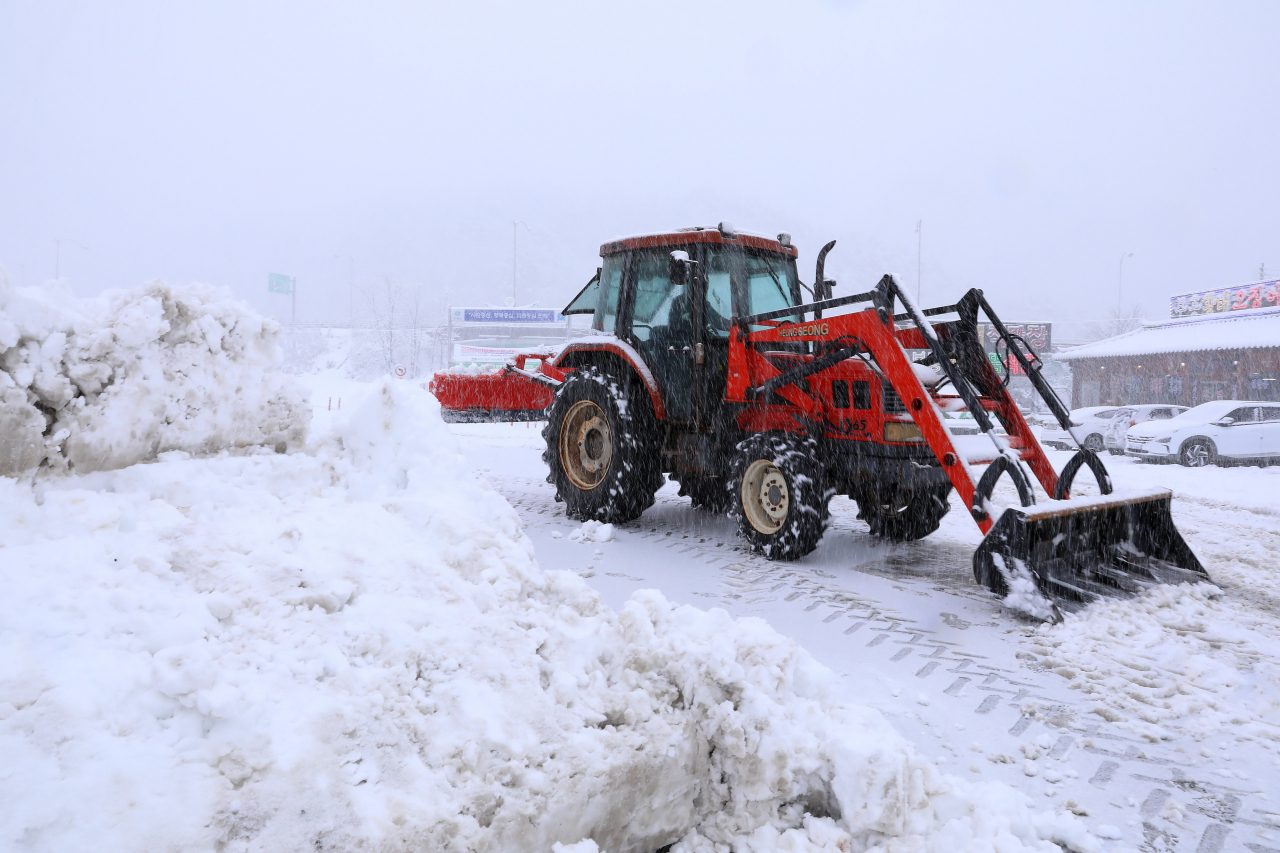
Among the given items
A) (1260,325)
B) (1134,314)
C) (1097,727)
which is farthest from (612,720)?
(1134,314)

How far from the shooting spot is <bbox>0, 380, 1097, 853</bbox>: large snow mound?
1.72 meters

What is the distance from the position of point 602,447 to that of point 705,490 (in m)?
1.05

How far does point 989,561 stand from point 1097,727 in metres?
1.37

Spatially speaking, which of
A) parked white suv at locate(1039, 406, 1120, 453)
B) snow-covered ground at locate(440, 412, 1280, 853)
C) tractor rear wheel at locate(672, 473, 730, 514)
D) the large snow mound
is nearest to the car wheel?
parked white suv at locate(1039, 406, 1120, 453)

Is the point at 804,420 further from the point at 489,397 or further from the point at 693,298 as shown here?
the point at 489,397

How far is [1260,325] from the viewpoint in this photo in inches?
1037

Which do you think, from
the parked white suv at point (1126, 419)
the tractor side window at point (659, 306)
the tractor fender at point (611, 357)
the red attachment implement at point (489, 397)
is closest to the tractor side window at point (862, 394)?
the tractor side window at point (659, 306)

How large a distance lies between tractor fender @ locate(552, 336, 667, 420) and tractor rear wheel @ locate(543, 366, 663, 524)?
0.32 feet

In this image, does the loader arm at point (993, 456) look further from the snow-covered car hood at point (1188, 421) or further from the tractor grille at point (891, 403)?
the snow-covered car hood at point (1188, 421)

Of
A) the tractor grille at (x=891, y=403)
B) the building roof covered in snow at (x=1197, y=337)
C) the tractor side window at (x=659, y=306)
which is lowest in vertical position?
the tractor grille at (x=891, y=403)

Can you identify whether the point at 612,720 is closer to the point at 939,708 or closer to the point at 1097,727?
the point at 939,708

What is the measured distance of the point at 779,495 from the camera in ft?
18.8

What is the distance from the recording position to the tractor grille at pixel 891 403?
552 centimetres

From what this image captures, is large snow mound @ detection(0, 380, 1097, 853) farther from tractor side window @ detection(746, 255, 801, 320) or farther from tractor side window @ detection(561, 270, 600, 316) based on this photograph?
tractor side window @ detection(561, 270, 600, 316)
